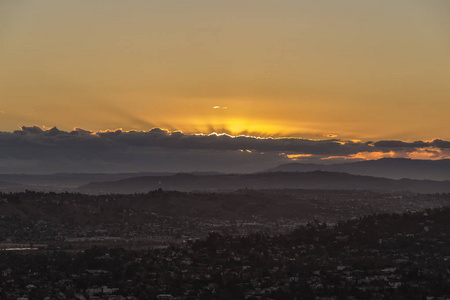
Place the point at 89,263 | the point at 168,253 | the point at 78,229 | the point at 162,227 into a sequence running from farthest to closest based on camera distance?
the point at 162,227, the point at 78,229, the point at 168,253, the point at 89,263

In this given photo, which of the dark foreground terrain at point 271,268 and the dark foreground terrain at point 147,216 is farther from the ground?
the dark foreground terrain at point 271,268

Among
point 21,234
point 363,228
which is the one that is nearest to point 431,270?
point 363,228

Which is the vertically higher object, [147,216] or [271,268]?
[271,268]

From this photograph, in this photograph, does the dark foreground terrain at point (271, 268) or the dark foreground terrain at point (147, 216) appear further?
the dark foreground terrain at point (147, 216)

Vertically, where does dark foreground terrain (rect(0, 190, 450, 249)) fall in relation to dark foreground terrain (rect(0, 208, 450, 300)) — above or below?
below

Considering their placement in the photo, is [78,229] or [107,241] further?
[78,229]

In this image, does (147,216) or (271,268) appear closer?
(271,268)

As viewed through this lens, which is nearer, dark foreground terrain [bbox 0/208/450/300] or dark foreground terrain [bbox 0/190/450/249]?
dark foreground terrain [bbox 0/208/450/300]

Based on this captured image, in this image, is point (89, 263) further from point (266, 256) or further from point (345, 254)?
point (345, 254)
